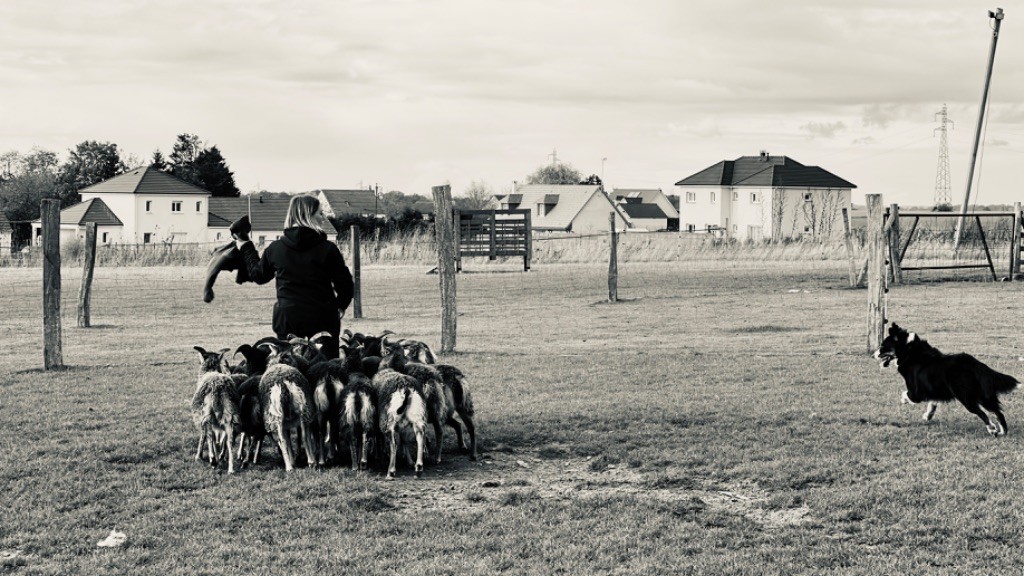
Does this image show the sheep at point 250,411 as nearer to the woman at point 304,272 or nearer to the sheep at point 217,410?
the sheep at point 217,410

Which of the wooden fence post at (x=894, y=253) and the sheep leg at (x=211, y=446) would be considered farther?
the wooden fence post at (x=894, y=253)

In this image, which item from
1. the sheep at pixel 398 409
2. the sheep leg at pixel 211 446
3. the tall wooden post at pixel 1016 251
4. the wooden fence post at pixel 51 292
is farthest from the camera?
the tall wooden post at pixel 1016 251

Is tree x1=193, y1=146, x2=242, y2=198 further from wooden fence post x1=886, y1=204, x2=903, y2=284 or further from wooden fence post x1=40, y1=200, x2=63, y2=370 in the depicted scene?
wooden fence post x1=40, y1=200, x2=63, y2=370

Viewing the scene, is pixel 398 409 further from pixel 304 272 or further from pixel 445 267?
pixel 445 267

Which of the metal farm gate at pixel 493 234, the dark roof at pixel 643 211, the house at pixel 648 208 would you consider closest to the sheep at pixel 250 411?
the metal farm gate at pixel 493 234

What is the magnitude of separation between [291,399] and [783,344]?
11953mm

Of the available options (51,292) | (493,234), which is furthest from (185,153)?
(51,292)

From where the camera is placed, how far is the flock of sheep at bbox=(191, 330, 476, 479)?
28.8 feet

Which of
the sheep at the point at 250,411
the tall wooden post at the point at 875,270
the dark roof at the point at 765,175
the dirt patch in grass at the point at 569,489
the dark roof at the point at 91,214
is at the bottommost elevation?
the dirt patch in grass at the point at 569,489

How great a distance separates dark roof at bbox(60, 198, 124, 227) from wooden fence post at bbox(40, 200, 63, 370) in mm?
71640

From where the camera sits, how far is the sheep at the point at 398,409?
340 inches

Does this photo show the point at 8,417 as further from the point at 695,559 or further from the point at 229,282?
the point at 229,282

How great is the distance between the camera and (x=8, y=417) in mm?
11898

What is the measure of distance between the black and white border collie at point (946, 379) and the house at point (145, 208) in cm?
8175
